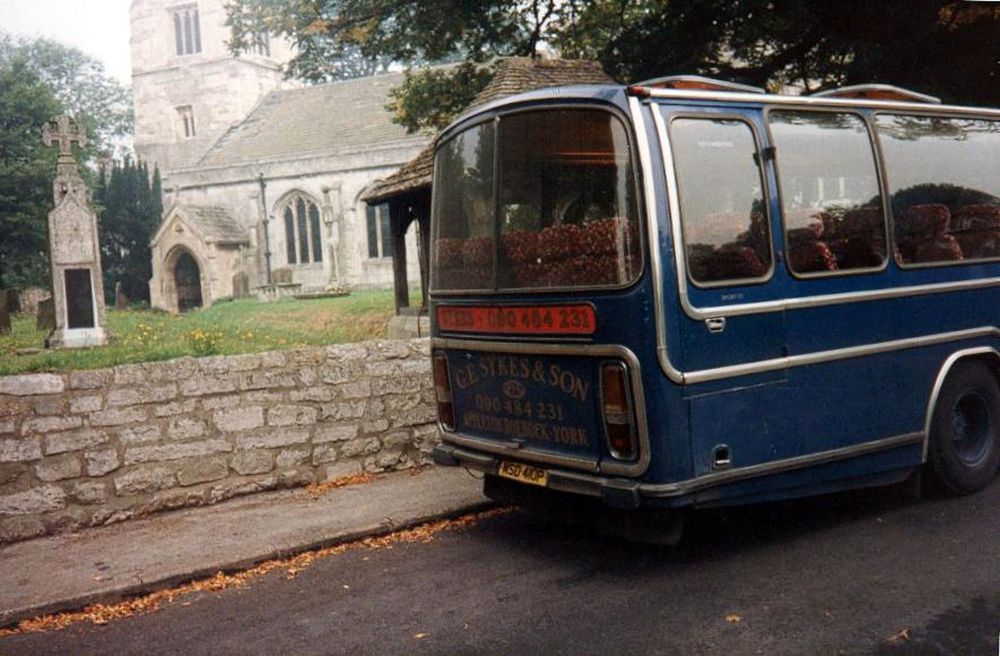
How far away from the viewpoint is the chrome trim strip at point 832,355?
5129 mm

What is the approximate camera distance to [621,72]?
49.8 ft

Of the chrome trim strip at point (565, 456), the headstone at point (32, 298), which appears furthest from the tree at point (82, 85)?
the chrome trim strip at point (565, 456)

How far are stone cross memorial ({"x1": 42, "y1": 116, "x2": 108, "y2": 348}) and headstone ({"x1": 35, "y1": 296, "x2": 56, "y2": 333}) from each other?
0.07 metres

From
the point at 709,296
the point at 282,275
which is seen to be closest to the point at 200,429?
the point at 709,296

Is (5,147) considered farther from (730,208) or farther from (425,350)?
(730,208)

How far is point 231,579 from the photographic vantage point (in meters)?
5.69

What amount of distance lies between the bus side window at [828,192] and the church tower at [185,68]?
632 centimetres

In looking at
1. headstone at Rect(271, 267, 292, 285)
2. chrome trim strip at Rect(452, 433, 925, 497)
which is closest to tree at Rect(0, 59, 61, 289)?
chrome trim strip at Rect(452, 433, 925, 497)

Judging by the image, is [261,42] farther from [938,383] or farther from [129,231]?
[938,383]

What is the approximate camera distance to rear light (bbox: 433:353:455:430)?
21.3ft

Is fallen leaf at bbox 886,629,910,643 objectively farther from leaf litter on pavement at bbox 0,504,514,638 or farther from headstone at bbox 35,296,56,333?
headstone at bbox 35,296,56,333

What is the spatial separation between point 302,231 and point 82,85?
32620mm

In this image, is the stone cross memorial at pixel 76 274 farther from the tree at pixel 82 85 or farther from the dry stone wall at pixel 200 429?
the dry stone wall at pixel 200 429

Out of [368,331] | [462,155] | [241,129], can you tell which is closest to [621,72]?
[368,331]
